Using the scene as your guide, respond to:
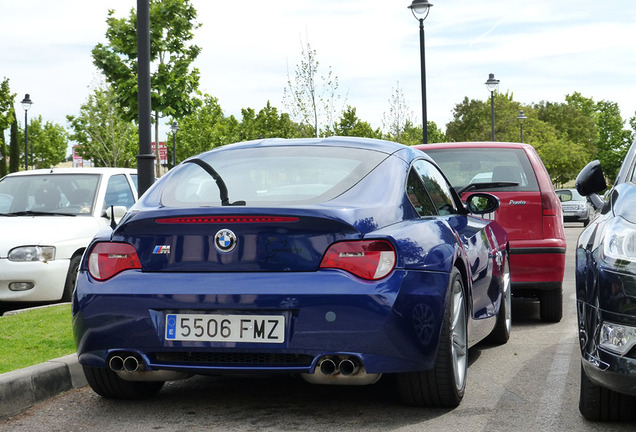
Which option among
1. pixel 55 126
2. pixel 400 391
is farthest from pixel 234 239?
pixel 55 126

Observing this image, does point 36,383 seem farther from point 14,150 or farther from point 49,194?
point 14,150

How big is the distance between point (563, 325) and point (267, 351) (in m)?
4.74

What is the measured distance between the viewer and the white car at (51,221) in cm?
994

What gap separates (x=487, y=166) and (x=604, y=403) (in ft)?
15.1

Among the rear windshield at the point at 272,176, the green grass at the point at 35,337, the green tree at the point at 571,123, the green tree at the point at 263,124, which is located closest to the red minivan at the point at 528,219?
the rear windshield at the point at 272,176

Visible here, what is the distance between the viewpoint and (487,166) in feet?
29.9

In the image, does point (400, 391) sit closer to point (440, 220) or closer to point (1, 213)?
point (440, 220)

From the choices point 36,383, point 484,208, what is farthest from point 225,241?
point 484,208

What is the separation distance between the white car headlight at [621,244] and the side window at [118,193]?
7.84 metres

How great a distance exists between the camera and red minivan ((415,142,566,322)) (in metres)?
8.59

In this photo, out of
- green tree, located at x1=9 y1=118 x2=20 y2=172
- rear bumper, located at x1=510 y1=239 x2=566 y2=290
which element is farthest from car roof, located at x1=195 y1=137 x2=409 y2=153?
green tree, located at x1=9 y1=118 x2=20 y2=172

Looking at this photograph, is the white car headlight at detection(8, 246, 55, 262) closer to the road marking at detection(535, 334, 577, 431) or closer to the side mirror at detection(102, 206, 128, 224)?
the side mirror at detection(102, 206, 128, 224)

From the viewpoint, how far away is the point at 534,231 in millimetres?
8680

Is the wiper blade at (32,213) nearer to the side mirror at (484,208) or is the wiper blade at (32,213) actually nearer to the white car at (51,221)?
the white car at (51,221)
